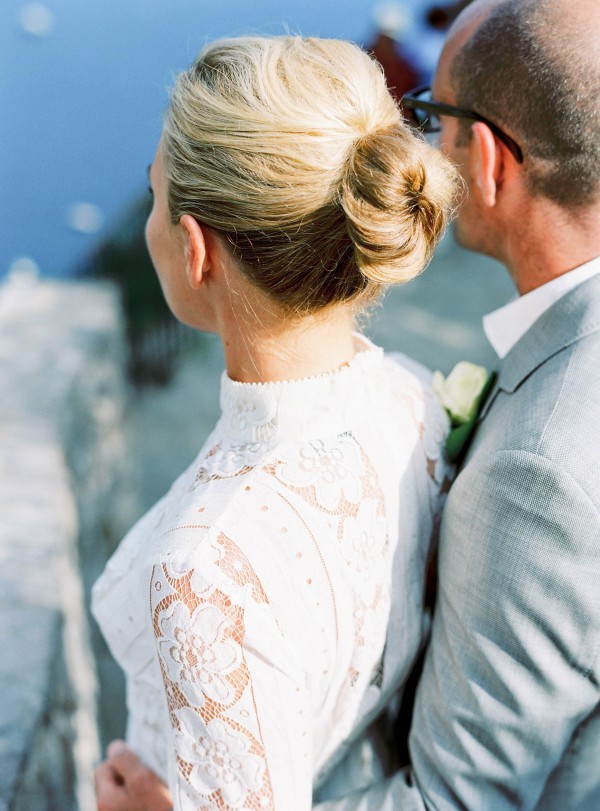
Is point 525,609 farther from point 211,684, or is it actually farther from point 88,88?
point 88,88

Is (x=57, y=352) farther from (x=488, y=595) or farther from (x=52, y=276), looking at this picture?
(x=488, y=595)

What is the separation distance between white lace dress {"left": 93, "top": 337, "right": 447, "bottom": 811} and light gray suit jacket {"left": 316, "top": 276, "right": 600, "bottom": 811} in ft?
0.38

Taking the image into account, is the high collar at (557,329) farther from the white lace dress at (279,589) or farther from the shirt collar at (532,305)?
the white lace dress at (279,589)

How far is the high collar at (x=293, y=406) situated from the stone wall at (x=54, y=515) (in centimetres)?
99

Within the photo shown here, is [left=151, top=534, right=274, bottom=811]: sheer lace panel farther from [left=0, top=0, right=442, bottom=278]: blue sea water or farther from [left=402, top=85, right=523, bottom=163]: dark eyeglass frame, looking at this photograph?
[left=0, top=0, right=442, bottom=278]: blue sea water

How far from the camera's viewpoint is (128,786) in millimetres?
1515

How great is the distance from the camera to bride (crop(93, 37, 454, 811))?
1.07 meters

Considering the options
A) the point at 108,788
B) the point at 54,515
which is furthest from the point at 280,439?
the point at 54,515

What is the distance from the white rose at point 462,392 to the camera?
5.22ft

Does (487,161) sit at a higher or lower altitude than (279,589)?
higher

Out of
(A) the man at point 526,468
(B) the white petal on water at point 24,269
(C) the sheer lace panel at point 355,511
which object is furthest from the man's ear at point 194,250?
(B) the white petal on water at point 24,269

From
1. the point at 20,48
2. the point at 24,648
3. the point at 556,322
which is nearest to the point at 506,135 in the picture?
the point at 556,322

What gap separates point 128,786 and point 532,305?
1.27 meters

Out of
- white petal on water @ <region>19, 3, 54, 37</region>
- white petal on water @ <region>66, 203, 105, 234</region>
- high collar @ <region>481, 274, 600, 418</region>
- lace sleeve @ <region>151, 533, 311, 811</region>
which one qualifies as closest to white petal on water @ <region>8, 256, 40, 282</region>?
white petal on water @ <region>66, 203, 105, 234</region>
